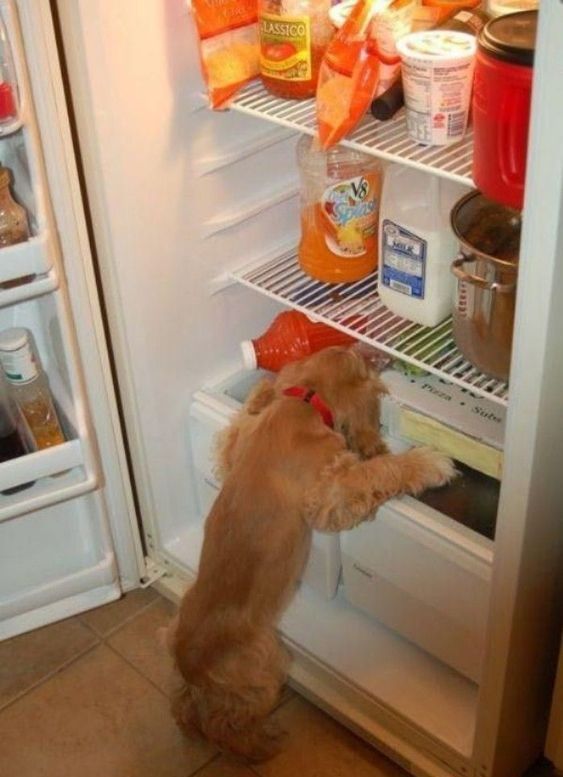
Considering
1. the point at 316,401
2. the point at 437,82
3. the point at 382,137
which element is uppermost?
the point at 437,82

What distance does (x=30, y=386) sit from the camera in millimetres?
1707

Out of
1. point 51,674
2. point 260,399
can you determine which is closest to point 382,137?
point 260,399

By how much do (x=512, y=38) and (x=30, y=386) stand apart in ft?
3.18

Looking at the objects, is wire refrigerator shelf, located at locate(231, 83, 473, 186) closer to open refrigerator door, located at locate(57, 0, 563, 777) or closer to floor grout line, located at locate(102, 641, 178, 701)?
open refrigerator door, located at locate(57, 0, 563, 777)

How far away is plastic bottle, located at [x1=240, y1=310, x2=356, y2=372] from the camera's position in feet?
5.76

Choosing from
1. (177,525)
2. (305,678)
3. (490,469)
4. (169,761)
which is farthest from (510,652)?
(177,525)

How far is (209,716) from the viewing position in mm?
1608

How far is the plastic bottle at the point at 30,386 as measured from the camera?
1.64 metres

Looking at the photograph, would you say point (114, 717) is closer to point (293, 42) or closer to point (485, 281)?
point (485, 281)

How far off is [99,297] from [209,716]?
2.23 feet

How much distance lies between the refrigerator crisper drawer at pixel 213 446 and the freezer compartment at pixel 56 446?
0.62 ft

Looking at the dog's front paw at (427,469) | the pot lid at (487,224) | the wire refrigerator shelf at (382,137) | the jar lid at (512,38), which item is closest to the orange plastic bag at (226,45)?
the wire refrigerator shelf at (382,137)

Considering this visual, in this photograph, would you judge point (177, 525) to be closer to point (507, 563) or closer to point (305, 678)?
point (305, 678)

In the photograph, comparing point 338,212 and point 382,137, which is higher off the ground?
point 382,137
